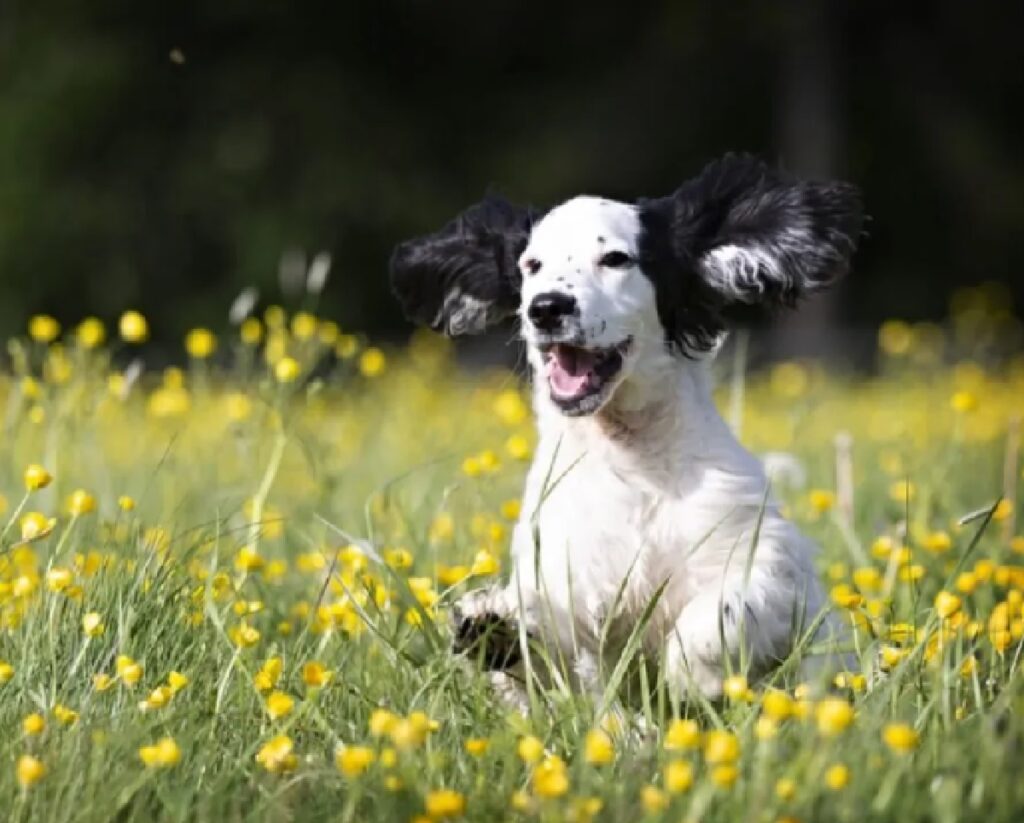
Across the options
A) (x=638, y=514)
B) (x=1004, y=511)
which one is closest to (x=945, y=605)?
(x=638, y=514)

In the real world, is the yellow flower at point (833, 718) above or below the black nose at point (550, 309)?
below

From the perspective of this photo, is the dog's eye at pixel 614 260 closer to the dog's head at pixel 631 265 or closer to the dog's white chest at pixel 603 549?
the dog's head at pixel 631 265

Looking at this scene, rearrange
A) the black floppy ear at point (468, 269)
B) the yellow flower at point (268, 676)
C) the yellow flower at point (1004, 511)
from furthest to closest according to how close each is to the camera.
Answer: the yellow flower at point (1004, 511)
the black floppy ear at point (468, 269)
the yellow flower at point (268, 676)

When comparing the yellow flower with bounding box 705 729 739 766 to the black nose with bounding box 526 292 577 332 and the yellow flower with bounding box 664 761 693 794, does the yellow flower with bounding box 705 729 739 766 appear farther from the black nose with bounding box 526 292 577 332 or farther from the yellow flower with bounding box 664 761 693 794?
the black nose with bounding box 526 292 577 332

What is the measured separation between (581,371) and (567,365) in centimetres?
3

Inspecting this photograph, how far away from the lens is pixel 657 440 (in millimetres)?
3908

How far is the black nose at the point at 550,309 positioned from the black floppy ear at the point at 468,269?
1.77ft

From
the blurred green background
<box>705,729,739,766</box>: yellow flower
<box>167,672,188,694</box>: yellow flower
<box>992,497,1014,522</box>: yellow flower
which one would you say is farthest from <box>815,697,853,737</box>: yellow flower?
the blurred green background

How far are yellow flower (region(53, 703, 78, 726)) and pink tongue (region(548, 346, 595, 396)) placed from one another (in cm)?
126

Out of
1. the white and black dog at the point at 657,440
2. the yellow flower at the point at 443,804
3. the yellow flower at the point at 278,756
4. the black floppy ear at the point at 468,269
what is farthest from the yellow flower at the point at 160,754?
the black floppy ear at the point at 468,269

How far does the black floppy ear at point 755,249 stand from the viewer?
4.07 meters

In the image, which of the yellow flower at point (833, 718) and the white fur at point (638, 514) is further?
the white fur at point (638, 514)

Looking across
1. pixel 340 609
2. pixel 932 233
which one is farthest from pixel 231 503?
pixel 932 233

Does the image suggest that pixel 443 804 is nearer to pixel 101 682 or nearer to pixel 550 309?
pixel 101 682
